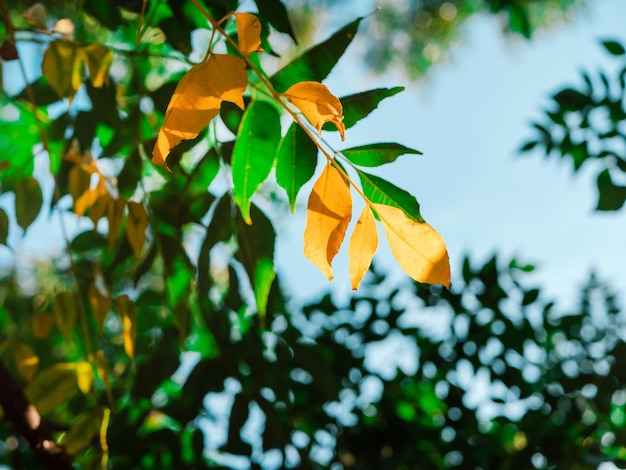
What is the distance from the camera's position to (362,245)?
39 centimetres

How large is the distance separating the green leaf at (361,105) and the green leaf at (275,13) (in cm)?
11

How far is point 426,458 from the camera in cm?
110

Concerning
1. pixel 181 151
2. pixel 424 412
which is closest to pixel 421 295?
pixel 424 412

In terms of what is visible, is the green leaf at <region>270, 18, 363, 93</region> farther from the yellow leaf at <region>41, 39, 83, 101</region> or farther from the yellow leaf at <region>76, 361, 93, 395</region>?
the yellow leaf at <region>76, 361, 93, 395</region>

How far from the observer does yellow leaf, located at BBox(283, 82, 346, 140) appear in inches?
14.3

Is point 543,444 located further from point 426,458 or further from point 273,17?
point 273,17

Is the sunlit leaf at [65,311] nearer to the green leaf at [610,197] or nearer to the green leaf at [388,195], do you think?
the green leaf at [388,195]

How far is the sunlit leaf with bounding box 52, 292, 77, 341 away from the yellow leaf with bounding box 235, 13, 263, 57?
407 mm

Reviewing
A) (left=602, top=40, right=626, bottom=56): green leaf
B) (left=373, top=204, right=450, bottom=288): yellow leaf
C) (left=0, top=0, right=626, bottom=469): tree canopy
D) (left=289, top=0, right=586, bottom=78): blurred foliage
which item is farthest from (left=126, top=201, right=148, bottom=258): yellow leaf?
(left=289, top=0, right=586, bottom=78): blurred foliage

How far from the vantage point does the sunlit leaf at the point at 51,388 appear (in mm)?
646

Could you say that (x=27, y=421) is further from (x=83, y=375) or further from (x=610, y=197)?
(x=610, y=197)

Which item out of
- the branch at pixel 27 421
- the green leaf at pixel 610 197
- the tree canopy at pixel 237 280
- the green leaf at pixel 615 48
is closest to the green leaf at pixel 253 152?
the tree canopy at pixel 237 280

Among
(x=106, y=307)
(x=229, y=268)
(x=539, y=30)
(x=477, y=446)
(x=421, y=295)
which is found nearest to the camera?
(x=106, y=307)

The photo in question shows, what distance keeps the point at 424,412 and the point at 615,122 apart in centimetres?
59
